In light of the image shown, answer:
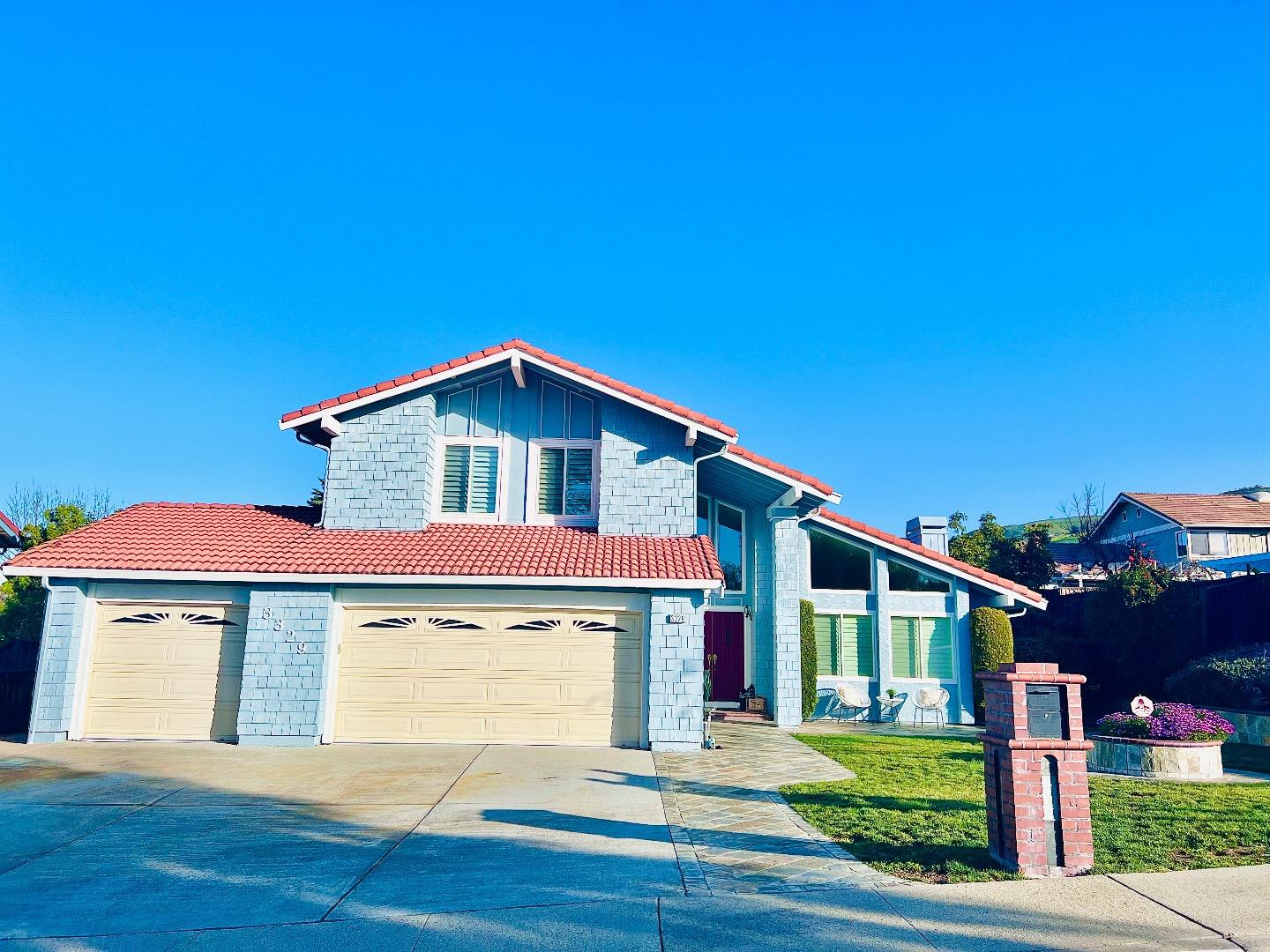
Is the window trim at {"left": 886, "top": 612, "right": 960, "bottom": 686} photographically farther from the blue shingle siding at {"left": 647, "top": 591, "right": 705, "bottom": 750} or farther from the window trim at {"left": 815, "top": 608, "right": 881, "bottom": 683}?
the blue shingle siding at {"left": 647, "top": 591, "right": 705, "bottom": 750}

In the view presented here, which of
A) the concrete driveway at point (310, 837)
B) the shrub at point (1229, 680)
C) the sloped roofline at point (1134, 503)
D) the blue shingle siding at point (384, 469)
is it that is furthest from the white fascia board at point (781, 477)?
the sloped roofline at point (1134, 503)

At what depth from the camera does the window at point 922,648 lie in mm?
18875

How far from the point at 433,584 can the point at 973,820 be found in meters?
8.42

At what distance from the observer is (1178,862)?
6984 mm

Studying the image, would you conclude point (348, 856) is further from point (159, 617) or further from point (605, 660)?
point (159, 617)

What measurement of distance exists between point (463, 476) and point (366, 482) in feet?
5.64

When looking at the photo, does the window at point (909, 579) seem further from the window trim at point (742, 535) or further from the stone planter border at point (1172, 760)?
the stone planter border at point (1172, 760)

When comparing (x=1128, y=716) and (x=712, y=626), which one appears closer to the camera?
(x=1128, y=716)

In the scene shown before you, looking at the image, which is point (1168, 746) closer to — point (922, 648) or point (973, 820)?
point (973, 820)

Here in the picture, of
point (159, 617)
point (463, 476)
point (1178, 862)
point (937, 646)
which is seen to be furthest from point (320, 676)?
point (937, 646)

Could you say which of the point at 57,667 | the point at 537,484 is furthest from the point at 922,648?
the point at 57,667

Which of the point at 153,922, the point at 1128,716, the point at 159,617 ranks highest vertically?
the point at 159,617

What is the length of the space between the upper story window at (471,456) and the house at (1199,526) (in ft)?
86.6

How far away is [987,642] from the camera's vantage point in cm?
1839
